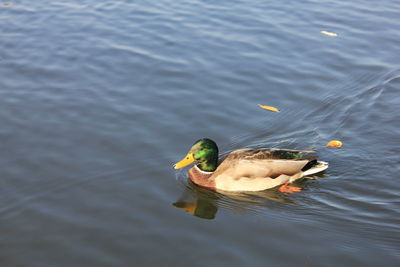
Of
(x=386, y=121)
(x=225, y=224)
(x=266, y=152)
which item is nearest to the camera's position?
(x=225, y=224)

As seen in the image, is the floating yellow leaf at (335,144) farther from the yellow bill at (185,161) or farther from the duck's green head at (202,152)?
the yellow bill at (185,161)

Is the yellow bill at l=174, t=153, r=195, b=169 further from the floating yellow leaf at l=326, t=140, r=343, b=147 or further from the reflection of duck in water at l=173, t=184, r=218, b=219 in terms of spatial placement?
the floating yellow leaf at l=326, t=140, r=343, b=147

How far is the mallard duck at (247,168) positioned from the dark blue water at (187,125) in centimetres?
15

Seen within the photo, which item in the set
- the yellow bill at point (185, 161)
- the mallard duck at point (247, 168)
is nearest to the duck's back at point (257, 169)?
the mallard duck at point (247, 168)

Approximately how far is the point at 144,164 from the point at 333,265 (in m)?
2.80

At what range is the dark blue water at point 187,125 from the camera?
6.17 metres

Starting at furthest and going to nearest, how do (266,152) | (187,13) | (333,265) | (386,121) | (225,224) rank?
(187,13)
(386,121)
(266,152)
(225,224)
(333,265)

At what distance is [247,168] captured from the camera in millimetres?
7438

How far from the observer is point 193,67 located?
10.4 meters

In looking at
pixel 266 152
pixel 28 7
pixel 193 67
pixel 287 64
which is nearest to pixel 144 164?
pixel 266 152

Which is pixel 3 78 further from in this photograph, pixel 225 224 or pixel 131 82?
pixel 225 224

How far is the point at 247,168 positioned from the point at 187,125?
4.68 ft

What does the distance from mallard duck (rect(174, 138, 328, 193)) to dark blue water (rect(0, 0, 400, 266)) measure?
0.15 metres

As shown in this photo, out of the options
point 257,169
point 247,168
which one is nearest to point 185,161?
point 247,168
